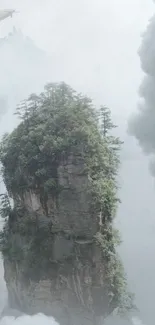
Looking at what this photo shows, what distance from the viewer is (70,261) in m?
26.0

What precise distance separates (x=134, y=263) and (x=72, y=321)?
11307 millimetres

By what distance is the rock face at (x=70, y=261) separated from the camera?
2583 centimetres

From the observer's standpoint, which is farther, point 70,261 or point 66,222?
point 66,222

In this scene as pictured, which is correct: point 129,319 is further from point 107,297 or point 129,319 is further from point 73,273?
point 73,273

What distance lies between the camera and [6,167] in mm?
29250

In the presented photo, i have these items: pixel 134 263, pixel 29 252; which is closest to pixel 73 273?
pixel 29 252

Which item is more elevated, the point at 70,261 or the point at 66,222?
the point at 66,222

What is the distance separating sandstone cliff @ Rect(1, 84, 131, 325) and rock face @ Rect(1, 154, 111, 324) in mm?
50

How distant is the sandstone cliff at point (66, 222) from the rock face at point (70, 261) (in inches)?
2.0

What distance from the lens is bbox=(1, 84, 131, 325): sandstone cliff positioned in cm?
2584

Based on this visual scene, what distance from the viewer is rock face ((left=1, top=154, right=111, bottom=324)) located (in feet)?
84.7

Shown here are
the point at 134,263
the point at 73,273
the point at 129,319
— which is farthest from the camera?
the point at 134,263

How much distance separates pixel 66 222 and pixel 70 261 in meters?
1.99

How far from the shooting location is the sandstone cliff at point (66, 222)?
25.8 meters
